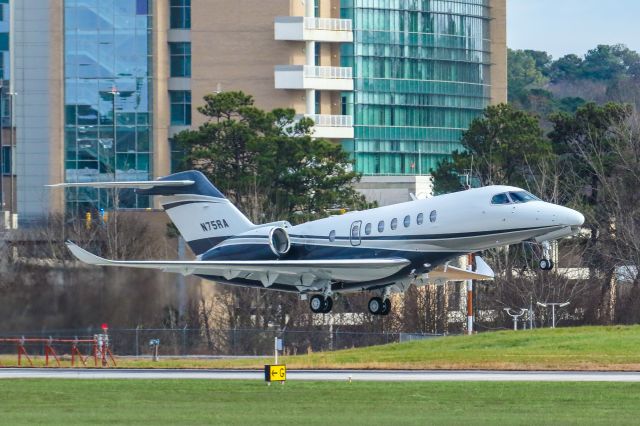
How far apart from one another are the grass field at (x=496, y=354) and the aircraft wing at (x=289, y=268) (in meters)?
4.93

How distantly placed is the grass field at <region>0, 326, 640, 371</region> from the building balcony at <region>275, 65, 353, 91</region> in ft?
142

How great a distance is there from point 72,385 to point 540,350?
17.9 metres

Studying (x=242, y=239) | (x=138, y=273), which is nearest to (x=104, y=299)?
(x=138, y=273)

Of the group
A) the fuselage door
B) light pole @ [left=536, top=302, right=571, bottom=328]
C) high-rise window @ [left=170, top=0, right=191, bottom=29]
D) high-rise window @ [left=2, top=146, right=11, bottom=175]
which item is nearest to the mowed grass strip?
the fuselage door

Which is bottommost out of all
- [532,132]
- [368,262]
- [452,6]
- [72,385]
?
[72,385]

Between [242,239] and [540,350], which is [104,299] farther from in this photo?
[540,350]

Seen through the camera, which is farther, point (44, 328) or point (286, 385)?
point (44, 328)

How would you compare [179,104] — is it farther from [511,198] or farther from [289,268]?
[511,198]

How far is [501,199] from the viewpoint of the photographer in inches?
A: 2028

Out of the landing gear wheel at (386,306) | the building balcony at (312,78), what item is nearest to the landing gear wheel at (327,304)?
the landing gear wheel at (386,306)

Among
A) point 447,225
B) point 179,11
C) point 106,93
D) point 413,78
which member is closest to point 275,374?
point 447,225

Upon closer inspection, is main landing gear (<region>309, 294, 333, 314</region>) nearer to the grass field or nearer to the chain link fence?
the grass field

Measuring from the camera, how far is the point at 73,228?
92.7 metres

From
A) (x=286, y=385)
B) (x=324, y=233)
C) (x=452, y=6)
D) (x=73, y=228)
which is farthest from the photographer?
(x=452, y=6)
